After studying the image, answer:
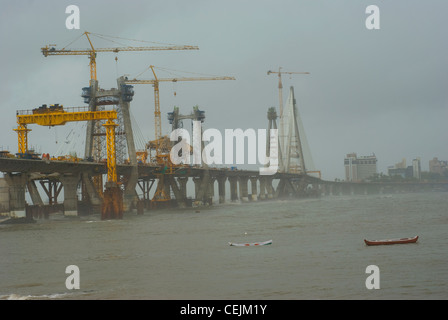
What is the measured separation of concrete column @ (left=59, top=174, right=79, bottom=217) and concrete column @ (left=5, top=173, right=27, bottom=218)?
11.7 m

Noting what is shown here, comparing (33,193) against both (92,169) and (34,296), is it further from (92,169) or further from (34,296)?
(34,296)

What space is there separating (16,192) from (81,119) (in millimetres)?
16965

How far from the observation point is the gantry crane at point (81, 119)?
95562 mm

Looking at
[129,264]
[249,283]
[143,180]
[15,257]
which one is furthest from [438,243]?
[143,180]

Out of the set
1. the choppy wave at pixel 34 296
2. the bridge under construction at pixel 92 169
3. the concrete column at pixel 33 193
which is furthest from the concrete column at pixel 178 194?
the choppy wave at pixel 34 296

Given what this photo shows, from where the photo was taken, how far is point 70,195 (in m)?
105

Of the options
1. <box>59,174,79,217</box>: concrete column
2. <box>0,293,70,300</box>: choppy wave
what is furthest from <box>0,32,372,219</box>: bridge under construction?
<box>0,293,70,300</box>: choppy wave

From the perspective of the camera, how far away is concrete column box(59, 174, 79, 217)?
105m

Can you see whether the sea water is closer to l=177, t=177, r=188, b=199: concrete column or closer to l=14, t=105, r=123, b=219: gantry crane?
l=14, t=105, r=123, b=219: gantry crane

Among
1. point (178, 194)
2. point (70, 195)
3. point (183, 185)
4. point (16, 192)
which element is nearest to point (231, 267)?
point (16, 192)

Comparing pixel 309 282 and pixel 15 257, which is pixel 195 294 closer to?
pixel 309 282

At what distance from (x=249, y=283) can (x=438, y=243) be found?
70.6ft
